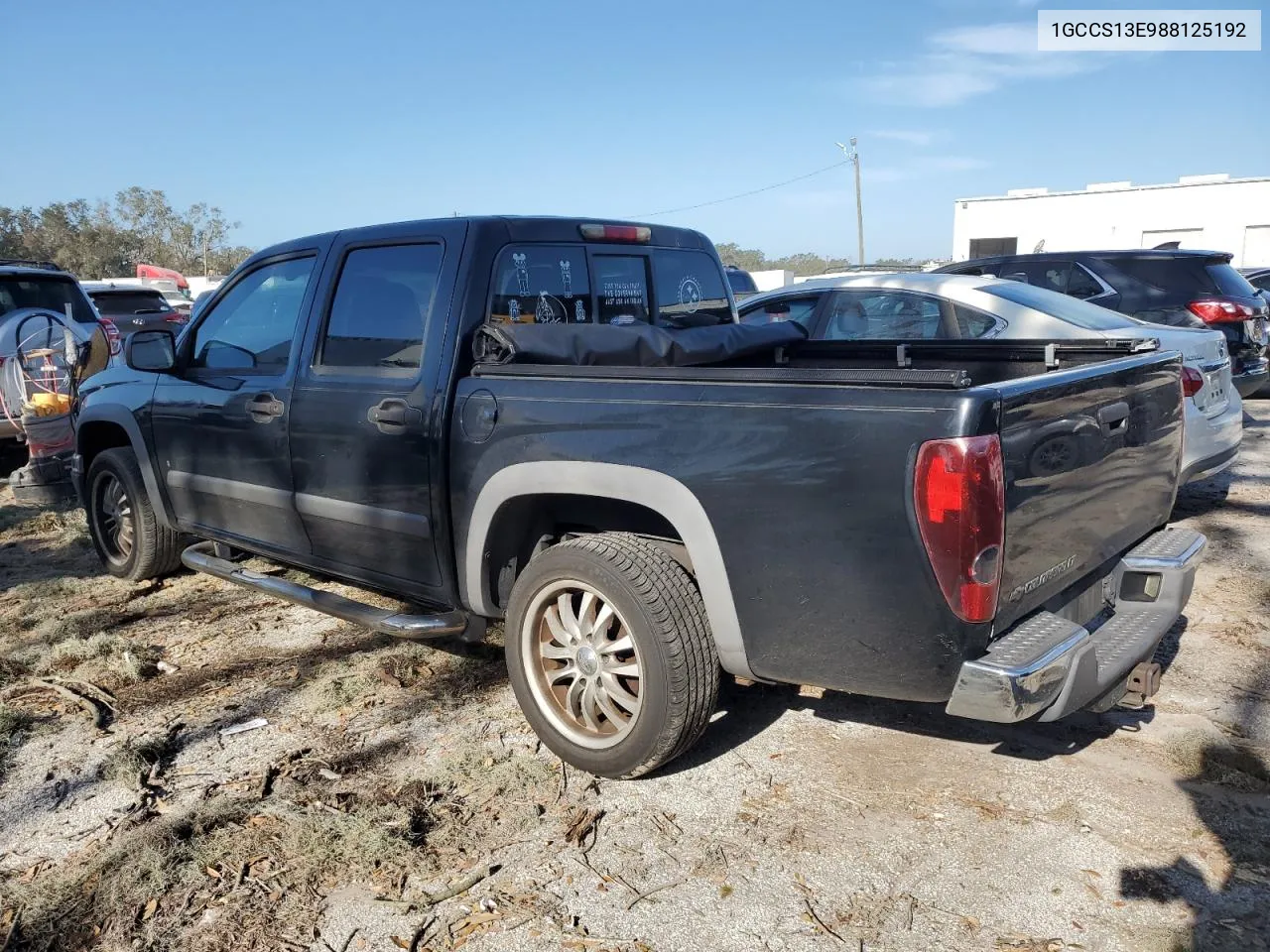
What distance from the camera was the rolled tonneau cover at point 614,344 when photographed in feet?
11.6

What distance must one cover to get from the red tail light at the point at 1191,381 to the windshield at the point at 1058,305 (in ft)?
2.93

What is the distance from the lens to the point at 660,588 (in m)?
3.01

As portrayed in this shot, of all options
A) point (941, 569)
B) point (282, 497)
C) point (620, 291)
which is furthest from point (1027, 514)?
point (282, 497)

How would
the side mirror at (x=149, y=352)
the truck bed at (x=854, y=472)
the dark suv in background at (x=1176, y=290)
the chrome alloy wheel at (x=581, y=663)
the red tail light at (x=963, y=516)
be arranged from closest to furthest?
the red tail light at (x=963, y=516)
the truck bed at (x=854, y=472)
the chrome alloy wheel at (x=581, y=663)
the side mirror at (x=149, y=352)
the dark suv in background at (x=1176, y=290)

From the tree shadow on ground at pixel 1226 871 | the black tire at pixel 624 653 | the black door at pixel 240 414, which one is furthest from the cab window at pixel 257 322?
the tree shadow on ground at pixel 1226 871

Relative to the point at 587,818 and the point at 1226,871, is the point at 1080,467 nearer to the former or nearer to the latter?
the point at 1226,871

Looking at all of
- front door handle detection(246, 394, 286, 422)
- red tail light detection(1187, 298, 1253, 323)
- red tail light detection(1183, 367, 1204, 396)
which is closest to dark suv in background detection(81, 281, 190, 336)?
front door handle detection(246, 394, 286, 422)

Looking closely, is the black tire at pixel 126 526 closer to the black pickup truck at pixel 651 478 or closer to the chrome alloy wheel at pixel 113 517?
the chrome alloy wheel at pixel 113 517

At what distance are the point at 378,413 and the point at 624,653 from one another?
4.33ft

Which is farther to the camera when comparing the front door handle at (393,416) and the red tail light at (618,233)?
the red tail light at (618,233)

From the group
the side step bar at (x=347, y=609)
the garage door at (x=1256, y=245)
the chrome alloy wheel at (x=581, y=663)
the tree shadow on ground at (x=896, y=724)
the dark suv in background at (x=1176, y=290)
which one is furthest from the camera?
the garage door at (x=1256, y=245)

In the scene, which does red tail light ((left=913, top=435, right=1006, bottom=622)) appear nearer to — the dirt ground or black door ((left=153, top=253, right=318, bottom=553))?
the dirt ground

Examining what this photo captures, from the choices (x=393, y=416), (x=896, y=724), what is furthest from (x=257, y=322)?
(x=896, y=724)

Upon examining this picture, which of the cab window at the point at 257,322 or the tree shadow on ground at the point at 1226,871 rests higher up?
the cab window at the point at 257,322
